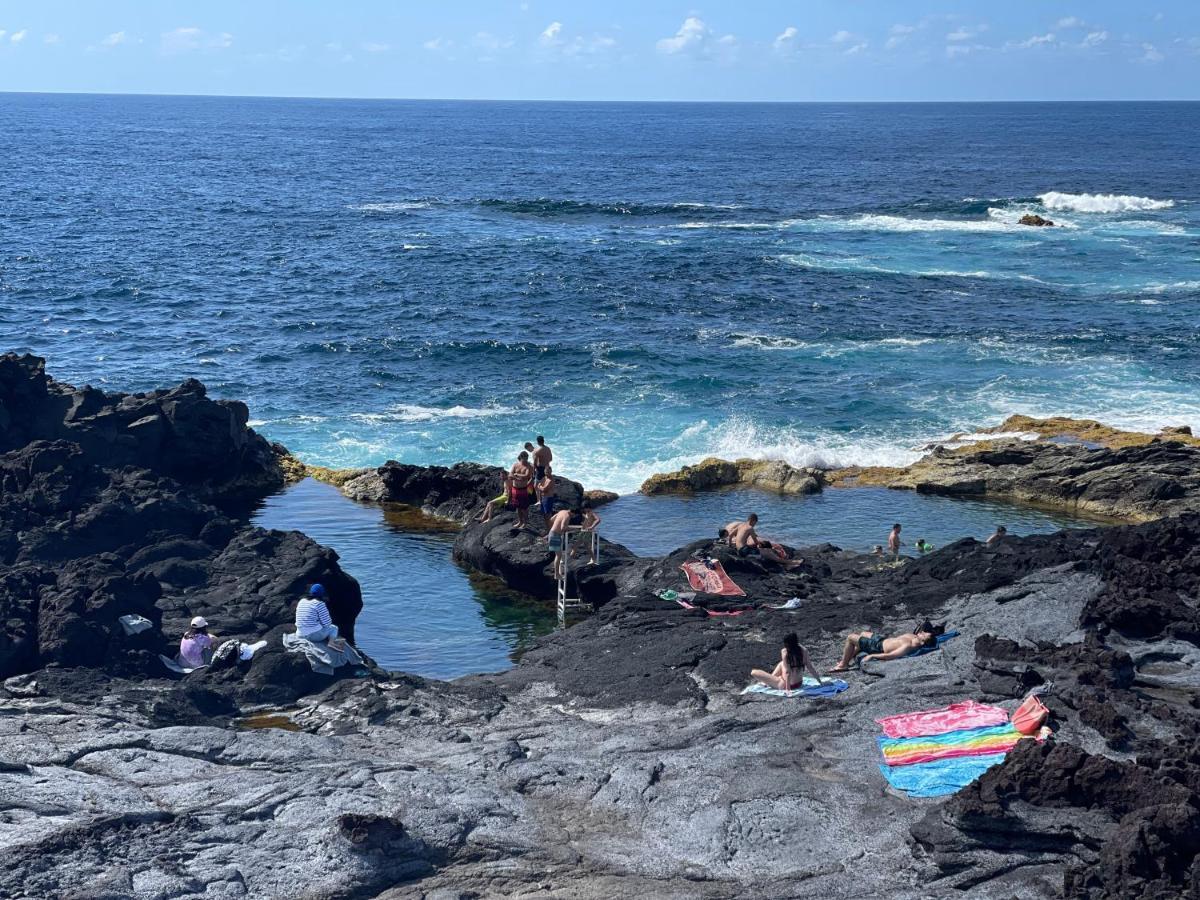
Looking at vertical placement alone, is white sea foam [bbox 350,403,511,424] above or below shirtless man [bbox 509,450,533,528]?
below

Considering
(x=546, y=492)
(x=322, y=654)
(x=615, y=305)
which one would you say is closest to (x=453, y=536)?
(x=546, y=492)

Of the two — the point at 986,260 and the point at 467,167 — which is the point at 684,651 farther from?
the point at 467,167

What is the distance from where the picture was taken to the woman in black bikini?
17.8 metres

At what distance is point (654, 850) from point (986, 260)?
60.3m

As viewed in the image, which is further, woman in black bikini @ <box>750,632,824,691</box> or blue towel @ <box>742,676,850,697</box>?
woman in black bikini @ <box>750,632,824,691</box>

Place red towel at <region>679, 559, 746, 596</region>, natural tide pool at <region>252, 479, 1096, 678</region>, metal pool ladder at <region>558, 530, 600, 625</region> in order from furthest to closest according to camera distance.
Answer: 1. metal pool ladder at <region>558, 530, 600, 625</region>
2. natural tide pool at <region>252, 479, 1096, 678</region>
3. red towel at <region>679, 559, 746, 596</region>

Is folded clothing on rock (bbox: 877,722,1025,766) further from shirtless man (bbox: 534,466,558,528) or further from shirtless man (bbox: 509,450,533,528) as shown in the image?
shirtless man (bbox: 509,450,533,528)

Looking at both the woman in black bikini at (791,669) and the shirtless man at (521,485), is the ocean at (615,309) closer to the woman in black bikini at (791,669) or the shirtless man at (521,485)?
the shirtless man at (521,485)

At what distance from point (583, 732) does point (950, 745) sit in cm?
465

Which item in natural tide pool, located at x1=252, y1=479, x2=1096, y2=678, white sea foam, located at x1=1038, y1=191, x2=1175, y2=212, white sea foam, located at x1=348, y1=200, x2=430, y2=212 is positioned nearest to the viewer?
natural tide pool, located at x1=252, y1=479, x2=1096, y2=678

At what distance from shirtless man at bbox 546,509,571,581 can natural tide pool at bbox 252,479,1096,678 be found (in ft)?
3.00

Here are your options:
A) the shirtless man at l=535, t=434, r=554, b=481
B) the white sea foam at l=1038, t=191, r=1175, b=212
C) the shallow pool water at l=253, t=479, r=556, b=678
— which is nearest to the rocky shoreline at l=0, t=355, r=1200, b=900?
the shallow pool water at l=253, t=479, r=556, b=678

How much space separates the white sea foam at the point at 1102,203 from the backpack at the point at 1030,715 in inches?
3277

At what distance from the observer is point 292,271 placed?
212 ft
